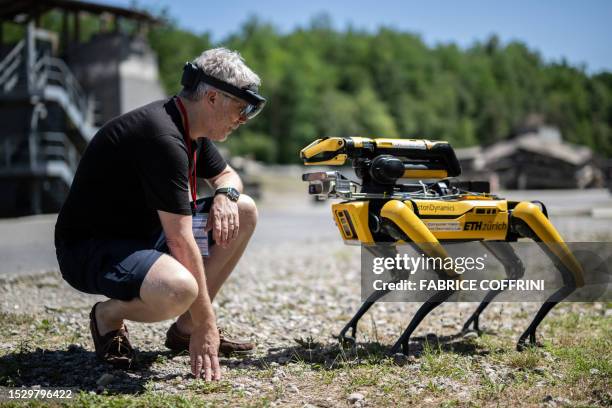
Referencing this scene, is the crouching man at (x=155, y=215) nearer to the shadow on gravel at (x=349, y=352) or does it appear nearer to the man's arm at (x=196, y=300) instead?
the man's arm at (x=196, y=300)

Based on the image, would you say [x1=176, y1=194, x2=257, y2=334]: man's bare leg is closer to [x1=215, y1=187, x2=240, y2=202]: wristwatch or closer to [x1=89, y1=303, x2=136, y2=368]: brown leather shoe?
[x1=215, y1=187, x2=240, y2=202]: wristwatch

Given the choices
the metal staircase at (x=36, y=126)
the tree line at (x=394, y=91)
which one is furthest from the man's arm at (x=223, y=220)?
the tree line at (x=394, y=91)

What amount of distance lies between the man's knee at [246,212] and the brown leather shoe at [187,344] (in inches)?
30.0

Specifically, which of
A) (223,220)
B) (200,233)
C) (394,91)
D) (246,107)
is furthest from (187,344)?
(394,91)

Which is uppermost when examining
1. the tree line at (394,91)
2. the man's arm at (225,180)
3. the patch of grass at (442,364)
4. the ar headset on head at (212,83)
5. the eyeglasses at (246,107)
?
the tree line at (394,91)

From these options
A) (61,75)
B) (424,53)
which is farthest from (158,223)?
(424,53)

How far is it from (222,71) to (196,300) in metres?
→ 1.22

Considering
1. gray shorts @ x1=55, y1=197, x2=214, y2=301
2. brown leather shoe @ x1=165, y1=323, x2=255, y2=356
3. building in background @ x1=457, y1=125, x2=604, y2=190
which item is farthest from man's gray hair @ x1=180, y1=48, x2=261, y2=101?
building in background @ x1=457, y1=125, x2=604, y2=190

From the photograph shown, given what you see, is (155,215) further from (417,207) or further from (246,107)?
(417,207)

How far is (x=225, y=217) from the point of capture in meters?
3.63

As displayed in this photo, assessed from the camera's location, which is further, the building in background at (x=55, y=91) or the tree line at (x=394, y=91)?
the tree line at (x=394, y=91)

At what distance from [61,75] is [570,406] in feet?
73.8

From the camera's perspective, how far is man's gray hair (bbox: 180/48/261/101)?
3336mm

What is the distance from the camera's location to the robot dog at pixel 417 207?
361 centimetres
